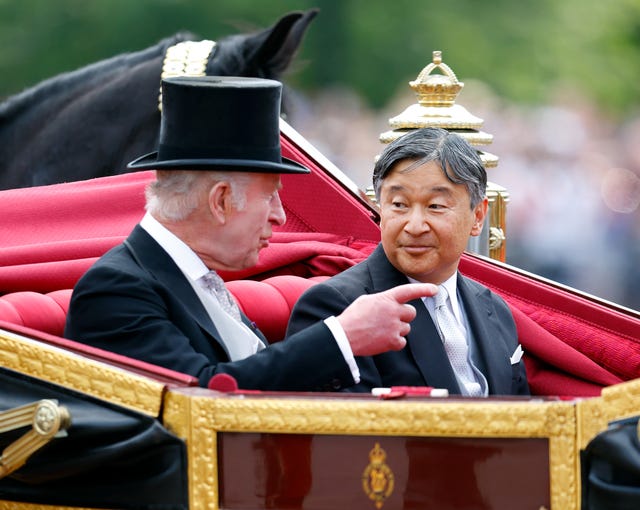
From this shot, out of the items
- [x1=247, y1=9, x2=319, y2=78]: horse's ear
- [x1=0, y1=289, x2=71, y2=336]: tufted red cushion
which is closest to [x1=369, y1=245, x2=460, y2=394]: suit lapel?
[x1=0, y1=289, x2=71, y2=336]: tufted red cushion

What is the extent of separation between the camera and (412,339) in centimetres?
240

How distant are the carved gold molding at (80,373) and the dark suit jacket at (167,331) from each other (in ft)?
0.41

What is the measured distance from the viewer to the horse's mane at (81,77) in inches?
162

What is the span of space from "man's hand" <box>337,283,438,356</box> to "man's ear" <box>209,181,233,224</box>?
0.33m

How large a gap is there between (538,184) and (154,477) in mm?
4446

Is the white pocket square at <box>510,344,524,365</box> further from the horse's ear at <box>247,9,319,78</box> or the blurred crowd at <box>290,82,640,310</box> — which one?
the blurred crowd at <box>290,82,640,310</box>

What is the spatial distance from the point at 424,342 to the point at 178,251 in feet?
1.47

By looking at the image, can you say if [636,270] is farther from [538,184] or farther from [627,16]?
[627,16]

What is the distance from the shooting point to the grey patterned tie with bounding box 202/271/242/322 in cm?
236

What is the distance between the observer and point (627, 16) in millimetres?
8359

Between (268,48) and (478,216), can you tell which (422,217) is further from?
(268,48)

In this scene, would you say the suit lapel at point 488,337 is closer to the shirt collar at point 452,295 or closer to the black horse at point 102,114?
the shirt collar at point 452,295

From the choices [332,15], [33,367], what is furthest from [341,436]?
[332,15]

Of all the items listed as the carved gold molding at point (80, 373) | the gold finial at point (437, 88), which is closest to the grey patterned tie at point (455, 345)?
the carved gold molding at point (80, 373)
